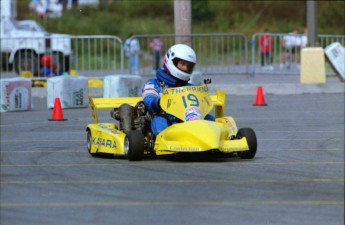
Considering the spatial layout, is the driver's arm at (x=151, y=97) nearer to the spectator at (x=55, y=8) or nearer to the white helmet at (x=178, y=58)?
the white helmet at (x=178, y=58)

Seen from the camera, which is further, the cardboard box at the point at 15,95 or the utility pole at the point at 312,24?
the utility pole at the point at 312,24

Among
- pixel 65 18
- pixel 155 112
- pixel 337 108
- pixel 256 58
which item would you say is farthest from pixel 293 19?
pixel 155 112

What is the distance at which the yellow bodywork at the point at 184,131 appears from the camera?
491 inches

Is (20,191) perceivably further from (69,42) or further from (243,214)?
(69,42)

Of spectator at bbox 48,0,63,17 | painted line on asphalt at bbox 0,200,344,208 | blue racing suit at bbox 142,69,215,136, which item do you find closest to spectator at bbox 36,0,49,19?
spectator at bbox 48,0,63,17

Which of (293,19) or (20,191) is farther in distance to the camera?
(293,19)

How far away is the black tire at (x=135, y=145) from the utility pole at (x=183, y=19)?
44.2 feet

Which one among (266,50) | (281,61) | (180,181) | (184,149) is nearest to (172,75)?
(184,149)

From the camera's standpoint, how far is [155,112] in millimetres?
13562

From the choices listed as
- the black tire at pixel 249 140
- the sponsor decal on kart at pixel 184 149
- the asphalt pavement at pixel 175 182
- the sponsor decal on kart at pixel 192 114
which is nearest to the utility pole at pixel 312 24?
the asphalt pavement at pixel 175 182

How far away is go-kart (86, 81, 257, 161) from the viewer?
1252 centimetres

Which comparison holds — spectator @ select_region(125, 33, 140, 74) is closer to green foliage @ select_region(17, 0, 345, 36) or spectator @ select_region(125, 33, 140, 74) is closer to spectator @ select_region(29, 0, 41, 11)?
spectator @ select_region(29, 0, 41, 11)

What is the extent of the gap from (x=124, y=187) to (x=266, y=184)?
1417mm

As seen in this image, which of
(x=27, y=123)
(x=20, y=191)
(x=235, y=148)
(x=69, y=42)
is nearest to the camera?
(x=20, y=191)
